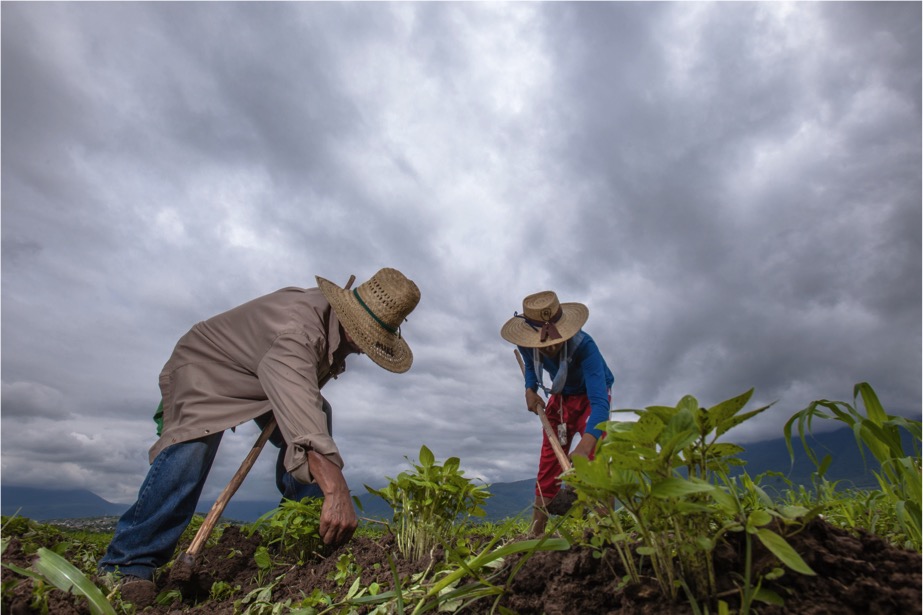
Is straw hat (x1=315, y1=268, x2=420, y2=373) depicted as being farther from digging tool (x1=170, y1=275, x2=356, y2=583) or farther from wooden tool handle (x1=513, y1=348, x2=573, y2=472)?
wooden tool handle (x1=513, y1=348, x2=573, y2=472)

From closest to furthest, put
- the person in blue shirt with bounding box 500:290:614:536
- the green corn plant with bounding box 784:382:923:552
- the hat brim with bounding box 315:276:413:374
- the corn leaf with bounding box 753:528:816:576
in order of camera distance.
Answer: the corn leaf with bounding box 753:528:816:576 → the green corn plant with bounding box 784:382:923:552 → the hat brim with bounding box 315:276:413:374 → the person in blue shirt with bounding box 500:290:614:536

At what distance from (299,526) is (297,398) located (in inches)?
24.7

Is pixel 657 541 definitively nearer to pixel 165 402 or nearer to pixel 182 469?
pixel 182 469

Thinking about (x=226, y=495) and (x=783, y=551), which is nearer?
(x=783, y=551)

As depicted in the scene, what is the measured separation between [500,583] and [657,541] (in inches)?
21.7

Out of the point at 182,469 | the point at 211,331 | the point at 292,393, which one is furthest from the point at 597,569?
the point at 211,331

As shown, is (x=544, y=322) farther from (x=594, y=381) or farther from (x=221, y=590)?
(x=221, y=590)

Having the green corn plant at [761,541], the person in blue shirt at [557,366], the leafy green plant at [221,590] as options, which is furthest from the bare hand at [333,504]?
the person in blue shirt at [557,366]

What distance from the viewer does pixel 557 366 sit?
16.8 ft

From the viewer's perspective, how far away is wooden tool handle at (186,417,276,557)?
9.43 feet

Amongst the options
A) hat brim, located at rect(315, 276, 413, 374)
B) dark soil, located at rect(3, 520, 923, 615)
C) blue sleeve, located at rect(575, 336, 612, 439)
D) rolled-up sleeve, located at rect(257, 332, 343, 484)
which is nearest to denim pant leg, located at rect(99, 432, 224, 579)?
rolled-up sleeve, located at rect(257, 332, 343, 484)

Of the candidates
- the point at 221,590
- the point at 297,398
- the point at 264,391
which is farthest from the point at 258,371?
the point at 221,590

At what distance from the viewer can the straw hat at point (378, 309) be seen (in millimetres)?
3533

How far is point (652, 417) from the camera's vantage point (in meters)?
1.17
